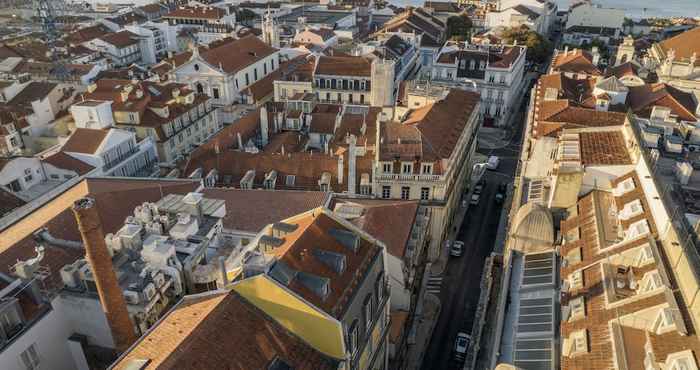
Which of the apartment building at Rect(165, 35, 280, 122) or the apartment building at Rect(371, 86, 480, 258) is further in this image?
the apartment building at Rect(165, 35, 280, 122)

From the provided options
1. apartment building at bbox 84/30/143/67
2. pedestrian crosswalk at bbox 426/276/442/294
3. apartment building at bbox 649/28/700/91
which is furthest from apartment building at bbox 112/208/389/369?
apartment building at bbox 84/30/143/67

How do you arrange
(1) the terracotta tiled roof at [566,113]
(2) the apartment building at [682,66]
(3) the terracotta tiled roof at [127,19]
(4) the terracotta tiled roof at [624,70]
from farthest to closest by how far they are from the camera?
(3) the terracotta tiled roof at [127,19] < (4) the terracotta tiled roof at [624,70] < (2) the apartment building at [682,66] < (1) the terracotta tiled roof at [566,113]

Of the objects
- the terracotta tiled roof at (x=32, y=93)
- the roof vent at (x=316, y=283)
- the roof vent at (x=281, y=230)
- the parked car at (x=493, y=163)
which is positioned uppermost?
the roof vent at (x=281, y=230)

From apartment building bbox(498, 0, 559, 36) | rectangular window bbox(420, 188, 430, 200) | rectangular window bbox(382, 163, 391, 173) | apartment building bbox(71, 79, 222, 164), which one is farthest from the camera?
apartment building bbox(498, 0, 559, 36)

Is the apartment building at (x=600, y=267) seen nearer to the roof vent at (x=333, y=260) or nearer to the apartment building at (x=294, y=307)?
the apartment building at (x=294, y=307)

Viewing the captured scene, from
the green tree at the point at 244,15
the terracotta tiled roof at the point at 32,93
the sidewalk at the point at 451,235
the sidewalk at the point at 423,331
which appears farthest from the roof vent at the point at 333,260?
the green tree at the point at 244,15

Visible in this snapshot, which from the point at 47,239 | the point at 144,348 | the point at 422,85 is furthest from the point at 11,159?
the point at 422,85

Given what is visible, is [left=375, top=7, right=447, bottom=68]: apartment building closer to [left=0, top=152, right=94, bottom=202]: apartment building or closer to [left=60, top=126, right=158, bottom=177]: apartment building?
[left=60, top=126, right=158, bottom=177]: apartment building
